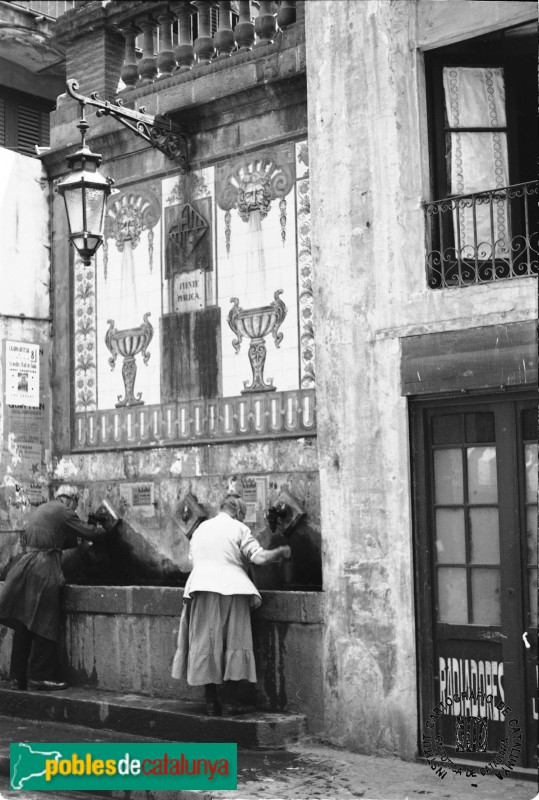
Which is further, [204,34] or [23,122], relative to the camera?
[23,122]

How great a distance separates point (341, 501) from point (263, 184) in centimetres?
302

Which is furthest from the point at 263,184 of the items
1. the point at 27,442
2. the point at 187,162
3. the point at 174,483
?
the point at 27,442

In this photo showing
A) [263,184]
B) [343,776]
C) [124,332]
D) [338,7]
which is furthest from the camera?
[124,332]

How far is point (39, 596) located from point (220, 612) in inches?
80.8

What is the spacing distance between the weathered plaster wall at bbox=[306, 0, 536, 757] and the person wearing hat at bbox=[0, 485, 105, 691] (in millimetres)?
2693

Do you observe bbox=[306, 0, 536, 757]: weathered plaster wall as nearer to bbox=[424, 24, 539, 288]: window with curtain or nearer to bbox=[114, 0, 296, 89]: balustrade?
bbox=[424, 24, 539, 288]: window with curtain

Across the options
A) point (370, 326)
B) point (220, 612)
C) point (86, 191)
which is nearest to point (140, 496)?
point (220, 612)

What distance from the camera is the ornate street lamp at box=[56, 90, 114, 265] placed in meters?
9.05

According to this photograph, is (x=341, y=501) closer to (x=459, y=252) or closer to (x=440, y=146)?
(x=459, y=252)

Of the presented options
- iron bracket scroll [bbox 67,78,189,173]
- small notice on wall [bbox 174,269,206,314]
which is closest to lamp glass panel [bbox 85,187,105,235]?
iron bracket scroll [bbox 67,78,189,173]

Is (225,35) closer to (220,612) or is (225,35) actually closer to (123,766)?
(220,612)

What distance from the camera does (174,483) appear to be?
33.3 ft

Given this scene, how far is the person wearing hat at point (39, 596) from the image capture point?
31.5 feet

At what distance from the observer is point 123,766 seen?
7801 millimetres
